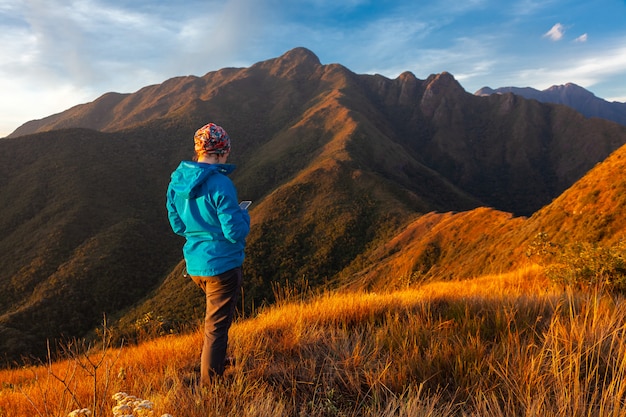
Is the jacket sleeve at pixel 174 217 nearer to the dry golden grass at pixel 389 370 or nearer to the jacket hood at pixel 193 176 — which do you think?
the jacket hood at pixel 193 176

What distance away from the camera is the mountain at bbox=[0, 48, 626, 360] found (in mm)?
44000

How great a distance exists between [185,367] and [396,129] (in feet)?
578

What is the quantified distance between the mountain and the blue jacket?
1343mm

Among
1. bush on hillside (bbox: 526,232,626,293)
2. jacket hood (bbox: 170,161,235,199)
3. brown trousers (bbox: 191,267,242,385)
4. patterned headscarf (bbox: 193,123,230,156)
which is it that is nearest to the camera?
brown trousers (bbox: 191,267,242,385)

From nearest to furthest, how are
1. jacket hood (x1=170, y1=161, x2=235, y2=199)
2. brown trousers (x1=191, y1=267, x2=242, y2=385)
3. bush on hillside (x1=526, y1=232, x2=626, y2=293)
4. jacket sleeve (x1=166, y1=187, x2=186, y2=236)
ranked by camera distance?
brown trousers (x1=191, y1=267, x2=242, y2=385), jacket hood (x1=170, y1=161, x2=235, y2=199), jacket sleeve (x1=166, y1=187, x2=186, y2=236), bush on hillside (x1=526, y1=232, x2=626, y2=293)

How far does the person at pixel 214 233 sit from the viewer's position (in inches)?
121

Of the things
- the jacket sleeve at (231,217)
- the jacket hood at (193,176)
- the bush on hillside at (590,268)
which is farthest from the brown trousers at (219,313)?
the bush on hillside at (590,268)

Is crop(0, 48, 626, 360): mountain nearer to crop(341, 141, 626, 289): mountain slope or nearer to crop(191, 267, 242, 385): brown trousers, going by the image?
crop(341, 141, 626, 289): mountain slope

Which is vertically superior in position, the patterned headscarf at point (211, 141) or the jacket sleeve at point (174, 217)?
the patterned headscarf at point (211, 141)

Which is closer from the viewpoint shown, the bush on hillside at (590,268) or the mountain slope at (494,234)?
the bush on hillside at (590,268)

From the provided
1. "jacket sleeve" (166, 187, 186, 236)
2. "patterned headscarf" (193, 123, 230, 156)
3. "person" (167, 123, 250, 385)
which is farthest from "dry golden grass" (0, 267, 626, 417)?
"patterned headscarf" (193, 123, 230, 156)

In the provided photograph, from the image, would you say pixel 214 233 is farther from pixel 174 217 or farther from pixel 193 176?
pixel 174 217

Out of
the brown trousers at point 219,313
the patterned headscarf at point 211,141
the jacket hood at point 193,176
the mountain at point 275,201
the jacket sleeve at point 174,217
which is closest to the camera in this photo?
the brown trousers at point 219,313

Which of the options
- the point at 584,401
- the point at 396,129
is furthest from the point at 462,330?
the point at 396,129
